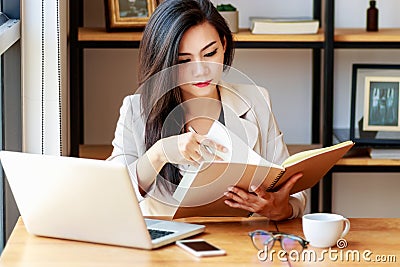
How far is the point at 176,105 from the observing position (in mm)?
2346

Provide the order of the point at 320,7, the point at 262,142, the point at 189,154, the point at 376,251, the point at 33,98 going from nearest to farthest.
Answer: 1. the point at 376,251
2. the point at 189,154
3. the point at 262,142
4. the point at 33,98
5. the point at 320,7

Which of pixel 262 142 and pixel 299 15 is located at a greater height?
pixel 299 15

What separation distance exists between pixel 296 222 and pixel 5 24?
1.09 meters

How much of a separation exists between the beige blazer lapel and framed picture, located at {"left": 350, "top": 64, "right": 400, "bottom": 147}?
96cm

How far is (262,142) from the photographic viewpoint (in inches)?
98.1

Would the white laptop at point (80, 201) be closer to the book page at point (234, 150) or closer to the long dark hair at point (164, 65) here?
the book page at point (234, 150)

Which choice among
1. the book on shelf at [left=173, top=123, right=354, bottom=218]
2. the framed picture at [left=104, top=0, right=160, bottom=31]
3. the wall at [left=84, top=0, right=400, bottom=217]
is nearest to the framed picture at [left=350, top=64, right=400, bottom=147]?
the wall at [left=84, top=0, right=400, bottom=217]

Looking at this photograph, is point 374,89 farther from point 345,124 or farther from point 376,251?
point 376,251

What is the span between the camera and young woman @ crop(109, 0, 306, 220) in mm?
2215

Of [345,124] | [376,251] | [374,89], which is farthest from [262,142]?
[345,124]

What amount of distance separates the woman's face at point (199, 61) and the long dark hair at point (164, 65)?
0.07 feet

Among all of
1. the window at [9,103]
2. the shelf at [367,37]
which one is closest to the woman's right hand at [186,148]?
the window at [9,103]

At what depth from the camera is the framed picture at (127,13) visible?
3.29 meters

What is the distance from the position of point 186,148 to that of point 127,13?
1363 millimetres
